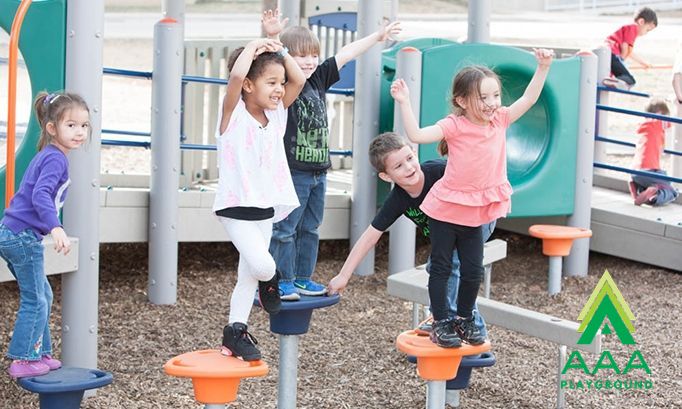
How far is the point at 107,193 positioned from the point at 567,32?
1739 centimetres

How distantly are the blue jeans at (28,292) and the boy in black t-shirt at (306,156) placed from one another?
2.97ft

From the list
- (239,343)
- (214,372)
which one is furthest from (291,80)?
(214,372)

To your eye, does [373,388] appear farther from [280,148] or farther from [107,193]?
[107,193]

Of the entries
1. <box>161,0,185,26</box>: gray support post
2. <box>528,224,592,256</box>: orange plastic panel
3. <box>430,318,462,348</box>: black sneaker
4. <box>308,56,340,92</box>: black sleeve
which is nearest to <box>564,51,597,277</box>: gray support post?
<box>528,224,592,256</box>: orange plastic panel

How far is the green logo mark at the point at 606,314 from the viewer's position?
16.6 ft

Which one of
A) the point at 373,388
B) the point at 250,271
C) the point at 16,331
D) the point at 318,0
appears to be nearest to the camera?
the point at 250,271

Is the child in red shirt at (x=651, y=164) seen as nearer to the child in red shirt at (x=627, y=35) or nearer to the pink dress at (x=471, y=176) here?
the child in red shirt at (x=627, y=35)

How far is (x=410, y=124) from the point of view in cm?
416

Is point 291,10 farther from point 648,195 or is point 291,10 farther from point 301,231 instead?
point 301,231

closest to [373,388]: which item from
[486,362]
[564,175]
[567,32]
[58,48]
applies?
[486,362]

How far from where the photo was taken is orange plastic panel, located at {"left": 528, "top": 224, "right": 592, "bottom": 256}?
25.0ft

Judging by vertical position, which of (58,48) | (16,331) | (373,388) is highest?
(58,48)

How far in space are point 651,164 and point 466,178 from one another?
5033mm

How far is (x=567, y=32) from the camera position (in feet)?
76.1
